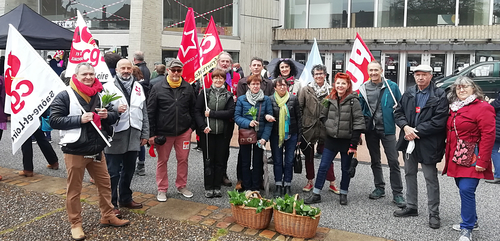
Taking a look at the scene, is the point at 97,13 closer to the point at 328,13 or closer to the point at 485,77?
the point at 328,13

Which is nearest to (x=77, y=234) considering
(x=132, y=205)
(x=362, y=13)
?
(x=132, y=205)

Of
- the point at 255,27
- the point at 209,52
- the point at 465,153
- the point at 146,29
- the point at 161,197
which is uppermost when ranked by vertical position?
the point at 255,27

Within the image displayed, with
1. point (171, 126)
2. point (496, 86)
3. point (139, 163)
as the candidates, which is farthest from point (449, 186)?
point (496, 86)

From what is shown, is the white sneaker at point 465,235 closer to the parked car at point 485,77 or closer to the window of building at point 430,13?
the parked car at point 485,77

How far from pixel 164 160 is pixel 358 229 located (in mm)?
2738

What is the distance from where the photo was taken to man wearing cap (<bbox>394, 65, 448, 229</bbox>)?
501cm

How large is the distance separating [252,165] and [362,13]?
49.3 ft

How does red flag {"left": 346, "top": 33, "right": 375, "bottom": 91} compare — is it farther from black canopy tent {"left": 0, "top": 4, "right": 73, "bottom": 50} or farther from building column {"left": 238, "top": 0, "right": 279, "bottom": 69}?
building column {"left": 238, "top": 0, "right": 279, "bottom": 69}

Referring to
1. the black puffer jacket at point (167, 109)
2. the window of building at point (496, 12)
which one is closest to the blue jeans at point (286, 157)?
the black puffer jacket at point (167, 109)

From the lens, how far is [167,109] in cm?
579

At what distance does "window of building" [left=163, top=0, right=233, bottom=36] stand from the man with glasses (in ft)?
37.2

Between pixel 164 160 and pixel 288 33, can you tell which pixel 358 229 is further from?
pixel 288 33

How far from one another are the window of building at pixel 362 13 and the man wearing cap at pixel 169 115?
49.3 feet

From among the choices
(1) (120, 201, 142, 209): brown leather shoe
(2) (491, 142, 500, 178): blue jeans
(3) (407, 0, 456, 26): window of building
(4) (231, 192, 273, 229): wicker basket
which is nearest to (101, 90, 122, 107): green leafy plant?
(1) (120, 201, 142, 209): brown leather shoe
